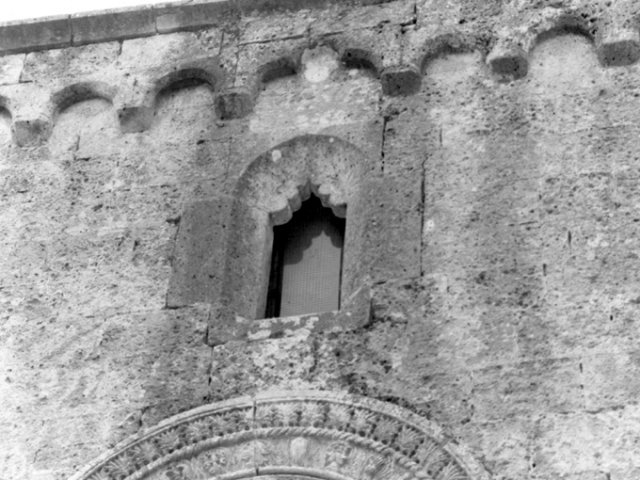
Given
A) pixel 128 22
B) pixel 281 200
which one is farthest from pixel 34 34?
pixel 281 200

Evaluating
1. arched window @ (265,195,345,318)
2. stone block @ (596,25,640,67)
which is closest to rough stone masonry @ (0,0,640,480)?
stone block @ (596,25,640,67)

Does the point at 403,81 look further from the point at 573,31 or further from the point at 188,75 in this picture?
the point at 188,75

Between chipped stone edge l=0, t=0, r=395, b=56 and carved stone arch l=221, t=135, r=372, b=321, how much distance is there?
128 centimetres

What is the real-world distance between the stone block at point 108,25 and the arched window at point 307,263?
6.35ft

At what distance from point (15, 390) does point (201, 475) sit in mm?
1282

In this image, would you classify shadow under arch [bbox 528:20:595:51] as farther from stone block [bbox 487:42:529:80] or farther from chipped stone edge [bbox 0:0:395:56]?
chipped stone edge [bbox 0:0:395:56]

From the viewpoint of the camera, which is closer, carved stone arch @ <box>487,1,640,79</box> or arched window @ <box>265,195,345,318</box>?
arched window @ <box>265,195,345,318</box>

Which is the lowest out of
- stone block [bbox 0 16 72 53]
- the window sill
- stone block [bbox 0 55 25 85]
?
the window sill

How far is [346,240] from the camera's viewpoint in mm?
11945

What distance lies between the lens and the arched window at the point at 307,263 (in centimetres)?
1185

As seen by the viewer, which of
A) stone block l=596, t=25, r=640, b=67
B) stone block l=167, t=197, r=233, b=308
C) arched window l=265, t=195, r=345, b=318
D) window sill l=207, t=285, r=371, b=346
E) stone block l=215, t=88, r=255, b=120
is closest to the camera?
window sill l=207, t=285, r=371, b=346

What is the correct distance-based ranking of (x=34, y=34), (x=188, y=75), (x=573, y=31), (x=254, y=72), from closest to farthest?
(x=573, y=31), (x=254, y=72), (x=188, y=75), (x=34, y=34)

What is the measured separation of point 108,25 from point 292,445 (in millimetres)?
3807

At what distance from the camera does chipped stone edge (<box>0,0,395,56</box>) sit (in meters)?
13.3
